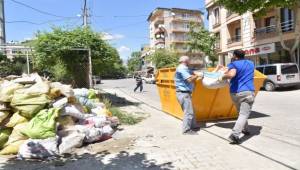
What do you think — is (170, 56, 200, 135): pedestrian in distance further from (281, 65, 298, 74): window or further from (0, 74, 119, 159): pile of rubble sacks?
(281, 65, 298, 74): window

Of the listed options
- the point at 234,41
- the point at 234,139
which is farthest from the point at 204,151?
the point at 234,41

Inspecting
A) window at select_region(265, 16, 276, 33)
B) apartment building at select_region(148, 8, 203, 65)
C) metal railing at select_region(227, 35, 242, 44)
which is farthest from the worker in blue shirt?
apartment building at select_region(148, 8, 203, 65)

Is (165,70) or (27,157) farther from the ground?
(165,70)

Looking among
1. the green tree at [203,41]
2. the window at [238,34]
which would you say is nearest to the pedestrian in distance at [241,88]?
the window at [238,34]

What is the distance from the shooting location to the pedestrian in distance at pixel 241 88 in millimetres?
6633

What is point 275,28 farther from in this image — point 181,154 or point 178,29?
point 178,29

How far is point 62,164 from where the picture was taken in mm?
5965

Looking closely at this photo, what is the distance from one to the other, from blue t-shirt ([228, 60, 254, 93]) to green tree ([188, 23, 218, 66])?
32.2 m

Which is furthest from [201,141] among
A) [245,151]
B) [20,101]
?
[20,101]

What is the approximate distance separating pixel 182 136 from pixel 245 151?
5.72ft

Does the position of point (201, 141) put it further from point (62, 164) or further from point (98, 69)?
point (98, 69)

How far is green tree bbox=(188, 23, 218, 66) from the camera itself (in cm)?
3888

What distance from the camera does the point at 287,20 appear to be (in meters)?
27.9

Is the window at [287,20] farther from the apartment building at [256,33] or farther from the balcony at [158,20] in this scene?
the balcony at [158,20]
